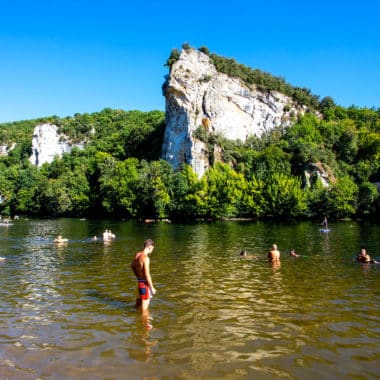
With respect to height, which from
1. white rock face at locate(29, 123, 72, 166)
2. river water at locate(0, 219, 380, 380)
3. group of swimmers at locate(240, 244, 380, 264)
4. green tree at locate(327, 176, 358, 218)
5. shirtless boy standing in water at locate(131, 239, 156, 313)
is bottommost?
river water at locate(0, 219, 380, 380)

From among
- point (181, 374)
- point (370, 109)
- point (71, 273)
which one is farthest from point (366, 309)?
point (370, 109)

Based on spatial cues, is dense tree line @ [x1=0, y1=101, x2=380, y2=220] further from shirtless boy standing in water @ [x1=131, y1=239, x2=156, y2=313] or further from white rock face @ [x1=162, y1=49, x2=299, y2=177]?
shirtless boy standing in water @ [x1=131, y1=239, x2=156, y2=313]

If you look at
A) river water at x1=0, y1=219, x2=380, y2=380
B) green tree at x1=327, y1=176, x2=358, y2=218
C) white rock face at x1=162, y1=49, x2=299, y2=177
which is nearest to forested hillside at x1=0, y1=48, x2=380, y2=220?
green tree at x1=327, y1=176, x2=358, y2=218

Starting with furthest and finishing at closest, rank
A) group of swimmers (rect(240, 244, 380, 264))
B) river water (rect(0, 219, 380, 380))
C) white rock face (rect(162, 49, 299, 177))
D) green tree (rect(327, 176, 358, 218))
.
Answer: white rock face (rect(162, 49, 299, 177))
green tree (rect(327, 176, 358, 218))
group of swimmers (rect(240, 244, 380, 264))
river water (rect(0, 219, 380, 380))

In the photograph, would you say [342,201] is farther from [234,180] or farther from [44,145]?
[44,145]

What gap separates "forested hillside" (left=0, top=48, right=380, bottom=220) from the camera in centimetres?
7788

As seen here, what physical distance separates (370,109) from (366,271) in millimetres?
111036

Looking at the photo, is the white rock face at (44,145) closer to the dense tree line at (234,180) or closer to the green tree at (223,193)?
the dense tree line at (234,180)

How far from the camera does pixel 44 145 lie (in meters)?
148

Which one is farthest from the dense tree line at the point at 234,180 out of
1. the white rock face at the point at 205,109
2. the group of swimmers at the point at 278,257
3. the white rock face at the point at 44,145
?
the group of swimmers at the point at 278,257

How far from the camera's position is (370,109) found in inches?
4636

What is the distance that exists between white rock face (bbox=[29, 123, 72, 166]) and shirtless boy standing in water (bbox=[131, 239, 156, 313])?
476 ft

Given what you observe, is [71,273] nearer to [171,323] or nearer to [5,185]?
[171,323]

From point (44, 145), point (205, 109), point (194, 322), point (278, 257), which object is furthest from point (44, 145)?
point (194, 322)
